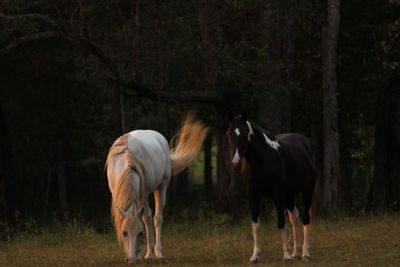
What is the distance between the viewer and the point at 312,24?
82.3 feet

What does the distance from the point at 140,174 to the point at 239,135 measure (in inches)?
67.9

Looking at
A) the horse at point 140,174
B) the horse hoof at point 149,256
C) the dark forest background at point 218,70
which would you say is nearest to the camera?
the horse at point 140,174

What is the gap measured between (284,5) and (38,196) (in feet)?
102

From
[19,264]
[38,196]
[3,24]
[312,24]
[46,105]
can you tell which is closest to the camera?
[19,264]

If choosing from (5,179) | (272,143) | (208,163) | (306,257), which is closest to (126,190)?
(272,143)

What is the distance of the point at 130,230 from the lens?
11.6 meters

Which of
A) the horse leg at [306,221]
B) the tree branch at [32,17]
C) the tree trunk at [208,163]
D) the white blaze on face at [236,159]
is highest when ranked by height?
the tree branch at [32,17]

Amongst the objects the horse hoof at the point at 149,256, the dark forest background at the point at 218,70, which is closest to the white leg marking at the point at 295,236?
the horse hoof at the point at 149,256

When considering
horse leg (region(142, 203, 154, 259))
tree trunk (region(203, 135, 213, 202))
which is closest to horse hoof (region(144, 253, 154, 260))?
horse leg (region(142, 203, 154, 259))

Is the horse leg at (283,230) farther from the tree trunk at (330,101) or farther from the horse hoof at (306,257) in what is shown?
the tree trunk at (330,101)

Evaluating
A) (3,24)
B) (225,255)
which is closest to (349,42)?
(3,24)

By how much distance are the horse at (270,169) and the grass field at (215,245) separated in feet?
1.74

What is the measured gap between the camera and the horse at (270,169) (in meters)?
11.8

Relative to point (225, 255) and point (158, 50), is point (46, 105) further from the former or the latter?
point (225, 255)
